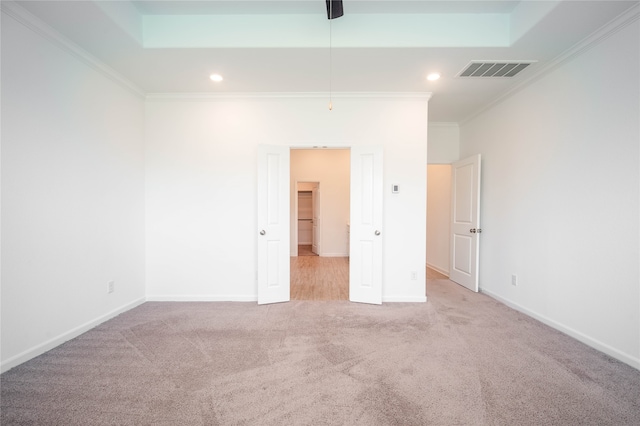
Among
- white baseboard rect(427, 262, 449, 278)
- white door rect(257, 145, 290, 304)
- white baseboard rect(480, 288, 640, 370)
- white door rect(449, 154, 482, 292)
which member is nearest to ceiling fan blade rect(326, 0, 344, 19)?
white door rect(257, 145, 290, 304)

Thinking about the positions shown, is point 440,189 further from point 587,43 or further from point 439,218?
point 587,43

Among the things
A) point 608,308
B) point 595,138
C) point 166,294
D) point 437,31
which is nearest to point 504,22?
point 437,31

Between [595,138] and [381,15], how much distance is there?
90.0 inches

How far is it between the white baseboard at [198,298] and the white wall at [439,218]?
3.63m

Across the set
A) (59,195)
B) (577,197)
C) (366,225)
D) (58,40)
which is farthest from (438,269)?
(58,40)

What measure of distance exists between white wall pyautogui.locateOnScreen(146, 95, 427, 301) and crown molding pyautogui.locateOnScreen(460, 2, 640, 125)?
1.19 m

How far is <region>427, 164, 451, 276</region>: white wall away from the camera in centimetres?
540

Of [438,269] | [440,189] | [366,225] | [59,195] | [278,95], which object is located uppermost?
[278,95]

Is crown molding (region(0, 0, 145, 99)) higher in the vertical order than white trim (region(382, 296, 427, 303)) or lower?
higher

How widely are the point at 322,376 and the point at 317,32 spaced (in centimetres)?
300

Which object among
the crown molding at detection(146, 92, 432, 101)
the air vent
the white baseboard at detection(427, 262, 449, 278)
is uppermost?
the air vent

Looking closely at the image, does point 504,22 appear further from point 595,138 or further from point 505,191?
point 505,191

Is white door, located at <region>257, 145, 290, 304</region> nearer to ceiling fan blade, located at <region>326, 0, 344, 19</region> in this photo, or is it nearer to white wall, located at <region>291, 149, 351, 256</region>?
ceiling fan blade, located at <region>326, 0, 344, 19</region>

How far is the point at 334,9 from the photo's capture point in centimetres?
245
